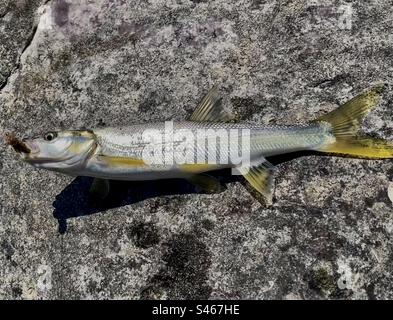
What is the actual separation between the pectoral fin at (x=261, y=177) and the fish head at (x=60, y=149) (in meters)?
1.31

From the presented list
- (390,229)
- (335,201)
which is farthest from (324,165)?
(390,229)

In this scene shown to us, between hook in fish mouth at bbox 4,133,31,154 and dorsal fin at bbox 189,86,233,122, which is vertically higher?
dorsal fin at bbox 189,86,233,122

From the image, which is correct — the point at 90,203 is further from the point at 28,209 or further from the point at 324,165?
the point at 324,165

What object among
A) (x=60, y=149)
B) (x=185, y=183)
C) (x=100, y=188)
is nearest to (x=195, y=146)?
(x=185, y=183)

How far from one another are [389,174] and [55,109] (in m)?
3.27

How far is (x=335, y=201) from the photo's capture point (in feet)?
14.5

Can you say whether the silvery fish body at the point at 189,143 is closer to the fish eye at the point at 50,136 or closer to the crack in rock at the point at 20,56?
the fish eye at the point at 50,136

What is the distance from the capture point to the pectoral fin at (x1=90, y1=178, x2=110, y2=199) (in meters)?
4.75

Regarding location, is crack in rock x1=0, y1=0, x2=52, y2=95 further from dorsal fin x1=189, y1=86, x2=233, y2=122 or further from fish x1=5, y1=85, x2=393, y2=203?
dorsal fin x1=189, y1=86, x2=233, y2=122

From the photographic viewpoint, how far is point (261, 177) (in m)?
4.50

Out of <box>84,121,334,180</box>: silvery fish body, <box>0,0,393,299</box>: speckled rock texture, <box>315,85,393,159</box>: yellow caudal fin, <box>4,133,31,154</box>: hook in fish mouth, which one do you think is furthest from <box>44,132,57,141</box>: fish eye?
<box>315,85,393,159</box>: yellow caudal fin

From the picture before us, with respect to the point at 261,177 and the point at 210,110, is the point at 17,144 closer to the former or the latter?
the point at 210,110

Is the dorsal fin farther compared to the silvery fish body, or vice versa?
the dorsal fin

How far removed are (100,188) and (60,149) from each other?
54 cm
